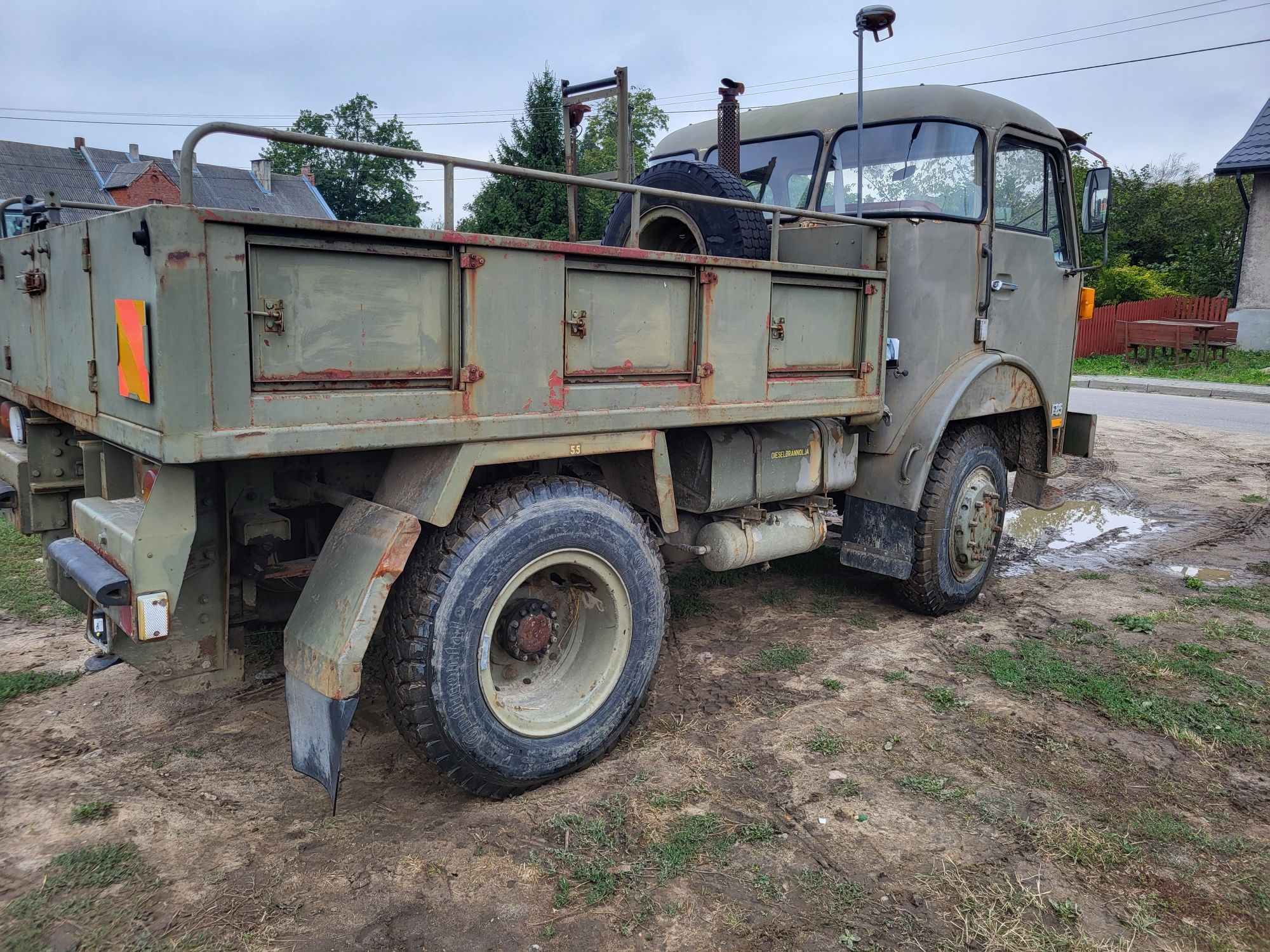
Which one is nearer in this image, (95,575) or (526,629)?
(95,575)

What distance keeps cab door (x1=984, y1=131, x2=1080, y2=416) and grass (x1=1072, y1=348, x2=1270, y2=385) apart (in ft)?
46.9

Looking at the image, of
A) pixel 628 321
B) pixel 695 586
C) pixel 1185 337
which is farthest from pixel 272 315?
pixel 1185 337

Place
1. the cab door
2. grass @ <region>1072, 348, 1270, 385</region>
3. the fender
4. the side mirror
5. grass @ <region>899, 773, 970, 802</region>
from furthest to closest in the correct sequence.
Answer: grass @ <region>1072, 348, 1270, 385</region> < the side mirror < the cab door < the fender < grass @ <region>899, 773, 970, 802</region>

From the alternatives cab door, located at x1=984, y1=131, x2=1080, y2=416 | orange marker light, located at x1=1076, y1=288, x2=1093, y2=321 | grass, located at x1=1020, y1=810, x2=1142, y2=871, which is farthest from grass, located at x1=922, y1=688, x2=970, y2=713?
orange marker light, located at x1=1076, y1=288, x2=1093, y2=321

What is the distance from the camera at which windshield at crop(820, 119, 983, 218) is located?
201 inches

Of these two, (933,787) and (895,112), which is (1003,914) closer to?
(933,787)

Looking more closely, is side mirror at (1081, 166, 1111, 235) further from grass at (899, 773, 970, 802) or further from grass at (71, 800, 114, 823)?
grass at (71, 800, 114, 823)

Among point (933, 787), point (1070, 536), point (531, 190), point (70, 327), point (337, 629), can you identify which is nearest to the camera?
point (337, 629)

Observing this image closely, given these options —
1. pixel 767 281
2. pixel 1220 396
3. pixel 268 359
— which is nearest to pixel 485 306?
pixel 268 359

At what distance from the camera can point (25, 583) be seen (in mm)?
5531

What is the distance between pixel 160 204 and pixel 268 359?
18.7 inches

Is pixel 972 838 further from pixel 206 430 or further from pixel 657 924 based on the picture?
pixel 206 430

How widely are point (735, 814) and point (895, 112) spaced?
12.6 feet

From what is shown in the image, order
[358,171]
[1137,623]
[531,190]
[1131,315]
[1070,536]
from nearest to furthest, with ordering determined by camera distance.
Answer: [1137,623] → [1070,536] → [531,190] → [1131,315] → [358,171]
